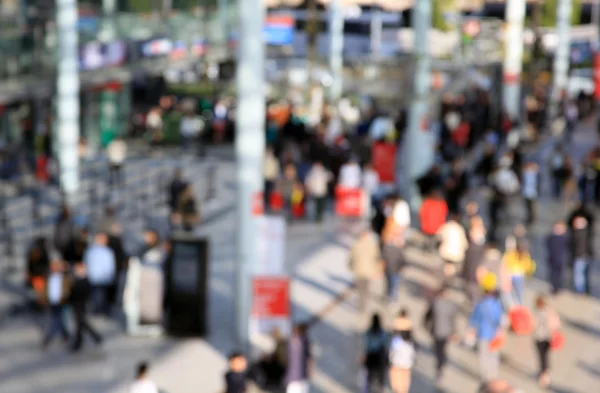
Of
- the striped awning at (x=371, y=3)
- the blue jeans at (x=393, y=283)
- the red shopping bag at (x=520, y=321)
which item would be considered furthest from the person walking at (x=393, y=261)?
the striped awning at (x=371, y=3)

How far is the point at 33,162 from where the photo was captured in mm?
33188

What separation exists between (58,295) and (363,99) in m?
A: 33.7

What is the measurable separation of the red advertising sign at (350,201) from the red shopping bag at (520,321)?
27.1 ft

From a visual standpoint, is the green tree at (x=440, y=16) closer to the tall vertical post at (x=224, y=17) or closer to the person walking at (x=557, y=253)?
the tall vertical post at (x=224, y=17)

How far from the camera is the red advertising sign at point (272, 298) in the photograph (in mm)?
17484

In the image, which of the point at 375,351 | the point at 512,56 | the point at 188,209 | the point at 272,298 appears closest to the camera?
the point at 375,351

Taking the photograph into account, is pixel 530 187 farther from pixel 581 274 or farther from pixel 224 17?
pixel 224 17

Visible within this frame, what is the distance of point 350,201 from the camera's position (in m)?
27.2

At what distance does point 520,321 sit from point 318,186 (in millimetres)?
9179

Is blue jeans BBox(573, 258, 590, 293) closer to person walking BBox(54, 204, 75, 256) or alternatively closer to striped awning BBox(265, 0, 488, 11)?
person walking BBox(54, 204, 75, 256)

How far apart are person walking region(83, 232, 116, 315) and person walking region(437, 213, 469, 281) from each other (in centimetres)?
504

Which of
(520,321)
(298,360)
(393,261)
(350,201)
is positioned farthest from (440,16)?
(298,360)

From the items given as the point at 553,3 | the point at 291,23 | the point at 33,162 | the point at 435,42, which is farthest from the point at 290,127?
the point at 553,3

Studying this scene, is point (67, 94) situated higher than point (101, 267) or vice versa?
point (67, 94)
